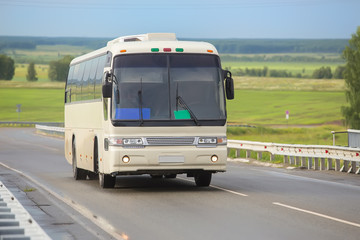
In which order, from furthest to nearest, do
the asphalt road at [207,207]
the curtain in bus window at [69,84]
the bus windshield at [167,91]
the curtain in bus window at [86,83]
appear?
1. the curtain in bus window at [69,84]
2. the curtain in bus window at [86,83]
3. the bus windshield at [167,91]
4. the asphalt road at [207,207]

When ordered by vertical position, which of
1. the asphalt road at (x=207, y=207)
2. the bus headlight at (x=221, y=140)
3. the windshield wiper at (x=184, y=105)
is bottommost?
the asphalt road at (x=207, y=207)

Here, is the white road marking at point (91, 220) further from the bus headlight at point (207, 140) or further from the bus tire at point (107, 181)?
the bus headlight at point (207, 140)

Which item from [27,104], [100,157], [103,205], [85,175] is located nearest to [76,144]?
[85,175]

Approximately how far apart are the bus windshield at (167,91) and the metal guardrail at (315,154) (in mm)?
7140

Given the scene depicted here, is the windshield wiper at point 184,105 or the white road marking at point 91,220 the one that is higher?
the windshield wiper at point 184,105

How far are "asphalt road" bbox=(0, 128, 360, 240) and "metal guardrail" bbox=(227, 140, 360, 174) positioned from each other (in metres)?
0.86

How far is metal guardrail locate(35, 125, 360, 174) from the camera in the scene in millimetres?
24141

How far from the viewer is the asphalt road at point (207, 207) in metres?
11.4

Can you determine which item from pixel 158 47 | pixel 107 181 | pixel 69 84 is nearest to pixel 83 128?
pixel 107 181

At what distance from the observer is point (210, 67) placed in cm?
1775

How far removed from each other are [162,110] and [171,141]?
66cm

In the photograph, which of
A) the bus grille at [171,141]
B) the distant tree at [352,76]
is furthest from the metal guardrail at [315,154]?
the distant tree at [352,76]

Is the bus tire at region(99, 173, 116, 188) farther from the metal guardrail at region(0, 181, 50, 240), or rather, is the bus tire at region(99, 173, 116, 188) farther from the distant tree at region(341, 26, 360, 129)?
the distant tree at region(341, 26, 360, 129)

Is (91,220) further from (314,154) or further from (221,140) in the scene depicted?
(314,154)
